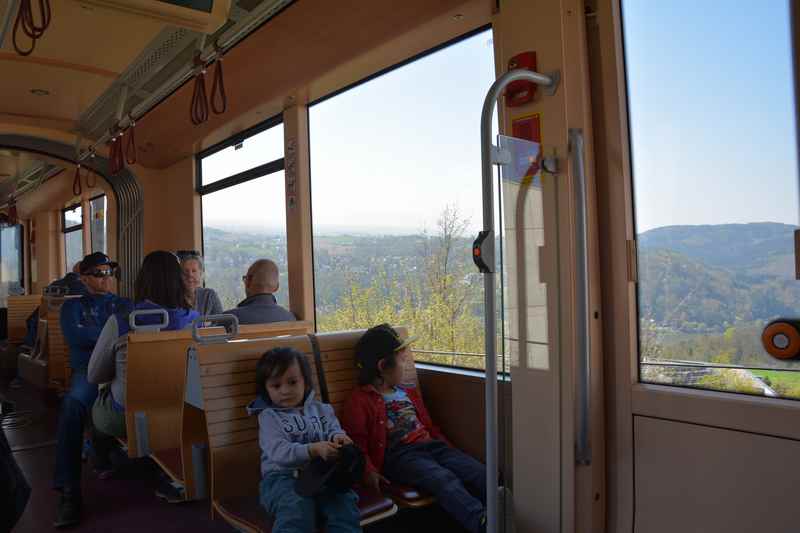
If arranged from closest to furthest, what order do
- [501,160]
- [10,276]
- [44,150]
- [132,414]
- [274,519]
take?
[501,160]
[274,519]
[132,414]
[44,150]
[10,276]

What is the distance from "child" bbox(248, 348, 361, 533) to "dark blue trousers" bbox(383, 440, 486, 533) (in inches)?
14.2

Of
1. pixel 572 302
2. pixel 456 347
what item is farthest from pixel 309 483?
pixel 456 347

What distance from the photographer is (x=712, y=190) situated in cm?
229

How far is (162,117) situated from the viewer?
5.77 meters

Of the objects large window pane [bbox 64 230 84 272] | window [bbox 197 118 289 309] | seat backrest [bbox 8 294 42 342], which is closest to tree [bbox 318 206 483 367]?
window [bbox 197 118 289 309]

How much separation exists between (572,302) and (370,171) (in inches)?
101

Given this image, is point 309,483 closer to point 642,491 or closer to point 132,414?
point 642,491

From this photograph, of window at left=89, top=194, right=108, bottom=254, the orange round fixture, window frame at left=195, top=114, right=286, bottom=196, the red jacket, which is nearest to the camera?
the orange round fixture

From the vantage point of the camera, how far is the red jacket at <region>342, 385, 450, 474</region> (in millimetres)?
2701

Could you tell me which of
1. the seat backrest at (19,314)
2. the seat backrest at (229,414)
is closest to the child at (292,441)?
the seat backrest at (229,414)

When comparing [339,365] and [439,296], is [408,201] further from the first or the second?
[339,365]

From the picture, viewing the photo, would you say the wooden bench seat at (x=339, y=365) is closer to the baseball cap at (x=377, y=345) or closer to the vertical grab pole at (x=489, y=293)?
the baseball cap at (x=377, y=345)

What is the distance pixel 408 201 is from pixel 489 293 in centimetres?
224

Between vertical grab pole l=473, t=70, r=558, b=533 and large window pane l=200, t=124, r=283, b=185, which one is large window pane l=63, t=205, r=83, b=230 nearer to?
large window pane l=200, t=124, r=283, b=185
